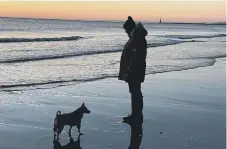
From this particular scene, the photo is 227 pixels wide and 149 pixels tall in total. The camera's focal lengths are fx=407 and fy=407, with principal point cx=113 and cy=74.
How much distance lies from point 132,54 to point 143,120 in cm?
142

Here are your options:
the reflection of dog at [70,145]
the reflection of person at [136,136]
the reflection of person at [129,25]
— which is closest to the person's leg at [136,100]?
the reflection of person at [136,136]

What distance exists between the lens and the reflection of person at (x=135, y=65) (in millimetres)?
7797

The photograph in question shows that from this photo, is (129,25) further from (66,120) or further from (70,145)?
(70,145)

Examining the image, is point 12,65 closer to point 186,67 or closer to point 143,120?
point 186,67

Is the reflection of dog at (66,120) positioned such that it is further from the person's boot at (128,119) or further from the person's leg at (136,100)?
the person's leg at (136,100)

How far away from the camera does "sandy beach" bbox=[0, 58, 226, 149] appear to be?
683 cm

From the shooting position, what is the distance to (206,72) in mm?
16609

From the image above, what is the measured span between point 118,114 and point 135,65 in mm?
1422

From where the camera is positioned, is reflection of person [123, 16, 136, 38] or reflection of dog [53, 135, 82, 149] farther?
reflection of person [123, 16, 136, 38]

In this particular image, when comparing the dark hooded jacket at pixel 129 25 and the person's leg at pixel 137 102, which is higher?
the dark hooded jacket at pixel 129 25

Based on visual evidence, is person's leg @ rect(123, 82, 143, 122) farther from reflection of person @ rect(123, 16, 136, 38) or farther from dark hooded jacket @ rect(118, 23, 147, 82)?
reflection of person @ rect(123, 16, 136, 38)

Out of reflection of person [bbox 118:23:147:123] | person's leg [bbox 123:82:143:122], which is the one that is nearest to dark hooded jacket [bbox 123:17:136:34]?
reflection of person [bbox 118:23:147:123]

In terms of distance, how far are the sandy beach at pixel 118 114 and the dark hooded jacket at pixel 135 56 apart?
3.17ft

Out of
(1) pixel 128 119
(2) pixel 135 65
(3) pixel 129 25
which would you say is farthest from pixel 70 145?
(3) pixel 129 25
